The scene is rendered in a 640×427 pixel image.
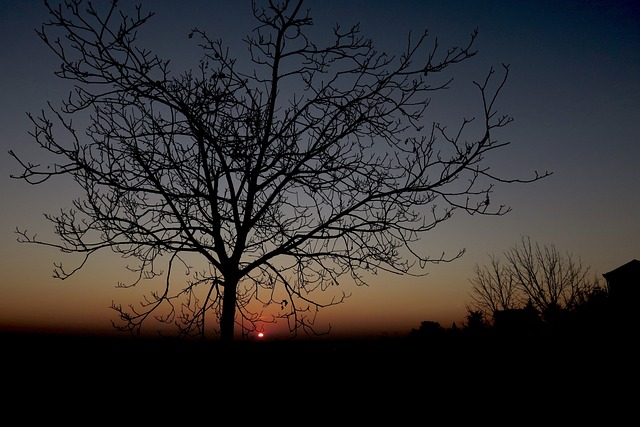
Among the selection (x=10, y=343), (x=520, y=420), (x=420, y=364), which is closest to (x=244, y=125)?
(x=420, y=364)

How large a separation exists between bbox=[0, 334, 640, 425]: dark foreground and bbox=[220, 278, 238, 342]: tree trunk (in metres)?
0.11

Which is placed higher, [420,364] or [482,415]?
[420,364]

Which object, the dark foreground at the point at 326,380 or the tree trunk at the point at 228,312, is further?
the tree trunk at the point at 228,312

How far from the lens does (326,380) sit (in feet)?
15.9

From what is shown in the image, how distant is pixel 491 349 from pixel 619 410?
59.7 inches

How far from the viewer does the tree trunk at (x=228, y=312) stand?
14.8 feet

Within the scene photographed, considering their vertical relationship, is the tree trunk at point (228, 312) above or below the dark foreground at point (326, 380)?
above

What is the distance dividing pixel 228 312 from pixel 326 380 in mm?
1371

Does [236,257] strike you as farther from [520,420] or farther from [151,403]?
[520,420]

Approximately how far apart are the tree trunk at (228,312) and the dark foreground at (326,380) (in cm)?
11

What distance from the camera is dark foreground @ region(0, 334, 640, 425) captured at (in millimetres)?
4086

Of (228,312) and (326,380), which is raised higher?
(228,312)

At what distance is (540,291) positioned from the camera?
117ft

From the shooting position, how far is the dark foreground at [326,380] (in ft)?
13.4
